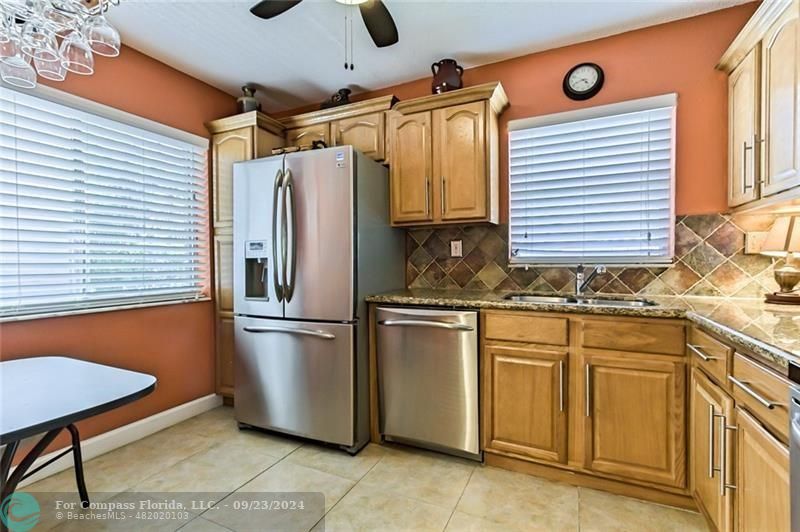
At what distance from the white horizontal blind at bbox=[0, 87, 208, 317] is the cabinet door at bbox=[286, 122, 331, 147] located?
72 centimetres

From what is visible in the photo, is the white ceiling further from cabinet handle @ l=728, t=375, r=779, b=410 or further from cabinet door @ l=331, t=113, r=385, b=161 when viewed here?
cabinet handle @ l=728, t=375, r=779, b=410

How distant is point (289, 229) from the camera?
240 cm

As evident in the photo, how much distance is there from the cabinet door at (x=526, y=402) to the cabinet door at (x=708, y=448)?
21.3 inches

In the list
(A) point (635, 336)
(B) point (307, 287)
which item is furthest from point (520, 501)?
(B) point (307, 287)

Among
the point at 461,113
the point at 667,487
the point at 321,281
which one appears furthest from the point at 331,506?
the point at 461,113

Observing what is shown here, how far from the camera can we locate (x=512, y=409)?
6.85 feet

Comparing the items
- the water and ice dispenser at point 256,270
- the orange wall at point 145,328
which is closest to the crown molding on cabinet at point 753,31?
the water and ice dispenser at point 256,270

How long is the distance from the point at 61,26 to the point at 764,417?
8.54 ft

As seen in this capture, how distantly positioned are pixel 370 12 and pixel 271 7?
44 cm

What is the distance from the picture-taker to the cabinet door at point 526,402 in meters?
1.99

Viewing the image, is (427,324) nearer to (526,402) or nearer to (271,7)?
(526,402)

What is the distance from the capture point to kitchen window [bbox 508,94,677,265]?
90.7 inches

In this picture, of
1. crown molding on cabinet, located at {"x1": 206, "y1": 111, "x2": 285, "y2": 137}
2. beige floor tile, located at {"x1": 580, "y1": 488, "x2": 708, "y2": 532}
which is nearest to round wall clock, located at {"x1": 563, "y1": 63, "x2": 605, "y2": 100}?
crown molding on cabinet, located at {"x1": 206, "y1": 111, "x2": 285, "y2": 137}

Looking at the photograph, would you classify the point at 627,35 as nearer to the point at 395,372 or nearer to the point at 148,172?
the point at 395,372
